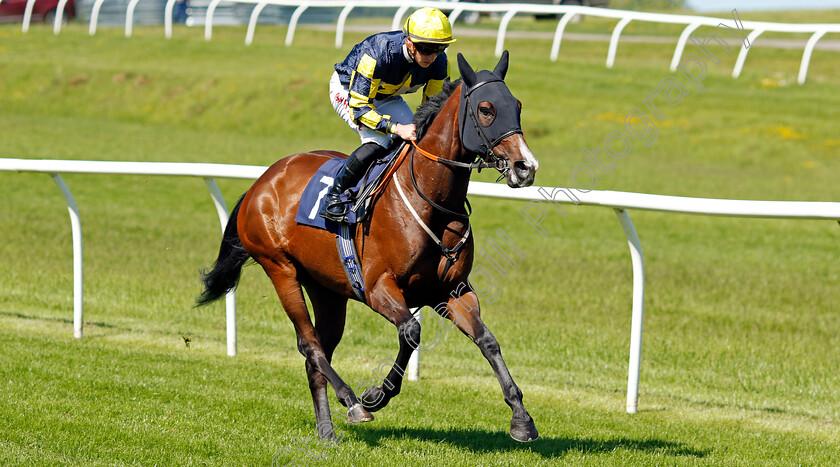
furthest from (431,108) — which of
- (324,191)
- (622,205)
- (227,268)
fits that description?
(227,268)

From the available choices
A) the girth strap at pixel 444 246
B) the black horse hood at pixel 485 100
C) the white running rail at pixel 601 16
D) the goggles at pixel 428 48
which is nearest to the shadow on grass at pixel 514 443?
the girth strap at pixel 444 246

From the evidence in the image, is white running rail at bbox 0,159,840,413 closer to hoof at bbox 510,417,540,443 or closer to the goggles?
the goggles

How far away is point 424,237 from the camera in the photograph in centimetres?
435

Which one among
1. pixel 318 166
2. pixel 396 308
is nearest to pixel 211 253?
pixel 318 166

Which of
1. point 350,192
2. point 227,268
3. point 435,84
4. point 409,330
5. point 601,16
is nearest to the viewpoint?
point 409,330

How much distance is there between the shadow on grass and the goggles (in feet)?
5.97

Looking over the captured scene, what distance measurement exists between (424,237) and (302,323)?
1.05 meters

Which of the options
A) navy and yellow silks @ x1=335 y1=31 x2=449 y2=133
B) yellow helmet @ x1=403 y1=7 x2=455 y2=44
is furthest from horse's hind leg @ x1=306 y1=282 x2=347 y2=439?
yellow helmet @ x1=403 y1=7 x2=455 y2=44

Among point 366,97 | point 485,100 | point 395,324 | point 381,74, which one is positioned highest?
point 485,100

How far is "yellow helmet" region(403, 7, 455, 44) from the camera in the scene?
14.3 ft

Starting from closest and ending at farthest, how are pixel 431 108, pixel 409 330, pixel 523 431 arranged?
pixel 523 431 < pixel 409 330 < pixel 431 108

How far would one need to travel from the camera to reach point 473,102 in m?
4.09

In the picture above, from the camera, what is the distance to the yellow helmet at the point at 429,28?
4.37m

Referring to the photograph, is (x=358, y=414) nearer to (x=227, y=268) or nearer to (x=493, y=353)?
(x=493, y=353)
